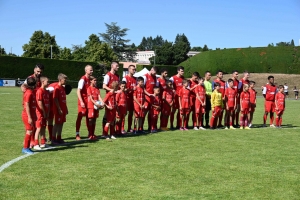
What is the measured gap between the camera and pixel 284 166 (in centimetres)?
705

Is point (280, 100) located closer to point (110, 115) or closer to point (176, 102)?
point (176, 102)

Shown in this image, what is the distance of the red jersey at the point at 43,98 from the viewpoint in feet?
28.0

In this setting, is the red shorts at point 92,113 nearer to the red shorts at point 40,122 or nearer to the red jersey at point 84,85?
the red jersey at point 84,85

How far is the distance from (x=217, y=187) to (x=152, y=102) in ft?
21.8

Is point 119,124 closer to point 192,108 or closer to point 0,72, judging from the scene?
point 192,108

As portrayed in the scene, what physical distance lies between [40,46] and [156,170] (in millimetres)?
72195

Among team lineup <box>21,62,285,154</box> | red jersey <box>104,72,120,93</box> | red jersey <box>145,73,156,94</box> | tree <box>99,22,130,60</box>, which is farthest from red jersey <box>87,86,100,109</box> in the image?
tree <box>99,22,130,60</box>

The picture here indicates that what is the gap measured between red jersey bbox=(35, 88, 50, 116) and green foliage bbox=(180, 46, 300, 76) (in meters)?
50.9

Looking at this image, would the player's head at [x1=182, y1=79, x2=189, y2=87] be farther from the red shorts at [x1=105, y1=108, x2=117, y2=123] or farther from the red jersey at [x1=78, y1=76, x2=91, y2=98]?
the red jersey at [x1=78, y1=76, x2=91, y2=98]

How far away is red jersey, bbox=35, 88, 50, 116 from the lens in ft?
28.0

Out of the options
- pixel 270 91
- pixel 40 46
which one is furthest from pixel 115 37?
pixel 270 91

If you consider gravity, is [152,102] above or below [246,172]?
above

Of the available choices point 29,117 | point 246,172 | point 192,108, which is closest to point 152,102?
point 192,108

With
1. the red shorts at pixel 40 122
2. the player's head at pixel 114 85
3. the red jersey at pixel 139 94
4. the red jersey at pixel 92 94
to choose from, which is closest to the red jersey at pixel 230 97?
the red jersey at pixel 139 94
